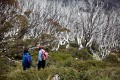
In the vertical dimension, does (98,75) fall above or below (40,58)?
below

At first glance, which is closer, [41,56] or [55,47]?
[41,56]

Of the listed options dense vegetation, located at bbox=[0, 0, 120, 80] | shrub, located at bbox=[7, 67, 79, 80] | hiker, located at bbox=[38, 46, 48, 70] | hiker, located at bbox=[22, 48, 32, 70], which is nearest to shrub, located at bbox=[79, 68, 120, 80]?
dense vegetation, located at bbox=[0, 0, 120, 80]

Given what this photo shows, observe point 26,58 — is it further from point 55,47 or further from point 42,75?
point 55,47

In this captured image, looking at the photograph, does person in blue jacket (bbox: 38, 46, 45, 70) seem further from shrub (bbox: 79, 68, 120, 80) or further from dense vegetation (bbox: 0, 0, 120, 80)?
shrub (bbox: 79, 68, 120, 80)

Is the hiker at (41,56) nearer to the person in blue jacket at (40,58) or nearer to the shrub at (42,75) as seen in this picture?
the person in blue jacket at (40,58)

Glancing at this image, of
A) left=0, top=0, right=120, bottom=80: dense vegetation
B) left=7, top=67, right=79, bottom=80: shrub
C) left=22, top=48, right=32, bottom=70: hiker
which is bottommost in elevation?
left=0, top=0, right=120, bottom=80: dense vegetation

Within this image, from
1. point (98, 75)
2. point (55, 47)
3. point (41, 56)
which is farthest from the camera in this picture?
point (55, 47)

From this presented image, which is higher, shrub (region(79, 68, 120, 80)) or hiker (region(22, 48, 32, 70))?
hiker (region(22, 48, 32, 70))

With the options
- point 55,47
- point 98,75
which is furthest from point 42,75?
point 55,47

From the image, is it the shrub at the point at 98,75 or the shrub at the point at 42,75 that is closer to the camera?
the shrub at the point at 42,75

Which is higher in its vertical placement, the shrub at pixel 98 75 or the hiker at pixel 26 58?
the hiker at pixel 26 58

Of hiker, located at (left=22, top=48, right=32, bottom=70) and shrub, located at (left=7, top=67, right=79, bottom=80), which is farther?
hiker, located at (left=22, top=48, right=32, bottom=70)

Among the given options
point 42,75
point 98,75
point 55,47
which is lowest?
point 55,47

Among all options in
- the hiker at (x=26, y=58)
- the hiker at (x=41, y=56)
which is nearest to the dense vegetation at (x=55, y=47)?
the hiker at (x=26, y=58)
